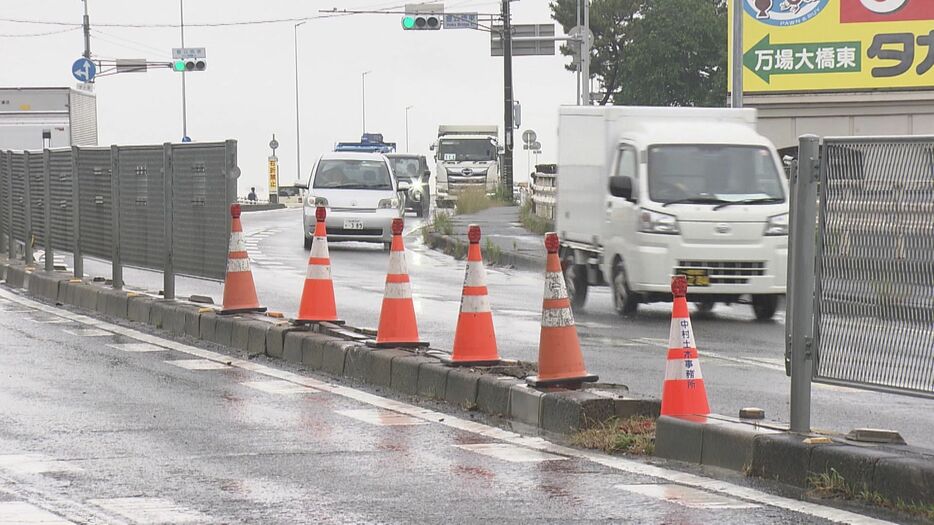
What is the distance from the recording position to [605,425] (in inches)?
376

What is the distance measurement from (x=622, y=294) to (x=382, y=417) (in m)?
8.20

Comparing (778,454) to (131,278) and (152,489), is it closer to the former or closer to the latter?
(152,489)

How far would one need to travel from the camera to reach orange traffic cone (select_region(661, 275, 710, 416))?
8969mm

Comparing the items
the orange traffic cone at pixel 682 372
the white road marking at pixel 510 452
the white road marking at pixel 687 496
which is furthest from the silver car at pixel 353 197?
the white road marking at pixel 687 496

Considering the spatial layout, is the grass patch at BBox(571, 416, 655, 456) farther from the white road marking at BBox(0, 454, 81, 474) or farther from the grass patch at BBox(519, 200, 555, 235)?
the grass patch at BBox(519, 200, 555, 235)

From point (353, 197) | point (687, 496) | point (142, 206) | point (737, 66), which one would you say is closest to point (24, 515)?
point (687, 496)

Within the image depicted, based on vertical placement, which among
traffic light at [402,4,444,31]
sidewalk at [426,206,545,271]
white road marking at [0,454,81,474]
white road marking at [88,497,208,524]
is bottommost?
sidewalk at [426,206,545,271]

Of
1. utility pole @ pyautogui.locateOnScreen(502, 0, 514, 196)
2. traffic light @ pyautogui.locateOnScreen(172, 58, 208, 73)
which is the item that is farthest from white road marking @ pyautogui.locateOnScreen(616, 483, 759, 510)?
traffic light @ pyautogui.locateOnScreen(172, 58, 208, 73)

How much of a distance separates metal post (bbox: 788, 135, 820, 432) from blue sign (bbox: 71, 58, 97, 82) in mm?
53282

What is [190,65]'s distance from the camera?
229ft

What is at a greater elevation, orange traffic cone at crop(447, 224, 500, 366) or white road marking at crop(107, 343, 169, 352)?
orange traffic cone at crop(447, 224, 500, 366)

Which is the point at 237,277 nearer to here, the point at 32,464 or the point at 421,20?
the point at 32,464

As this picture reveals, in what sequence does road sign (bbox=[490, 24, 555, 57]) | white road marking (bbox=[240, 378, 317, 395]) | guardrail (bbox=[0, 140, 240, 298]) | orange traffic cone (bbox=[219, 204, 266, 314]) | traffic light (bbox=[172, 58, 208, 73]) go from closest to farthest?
white road marking (bbox=[240, 378, 317, 395]) → orange traffic cone (bbox=[219, 204, 266, 314]) → guardrail (bbox=[0, 140, 240, 298]) → road sign (bbox=[490, 24, 555, 57]) → traffic light (bbox=[172, 58, 208, 73])

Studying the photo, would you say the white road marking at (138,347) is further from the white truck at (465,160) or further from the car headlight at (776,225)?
the white truck at (465,160)
